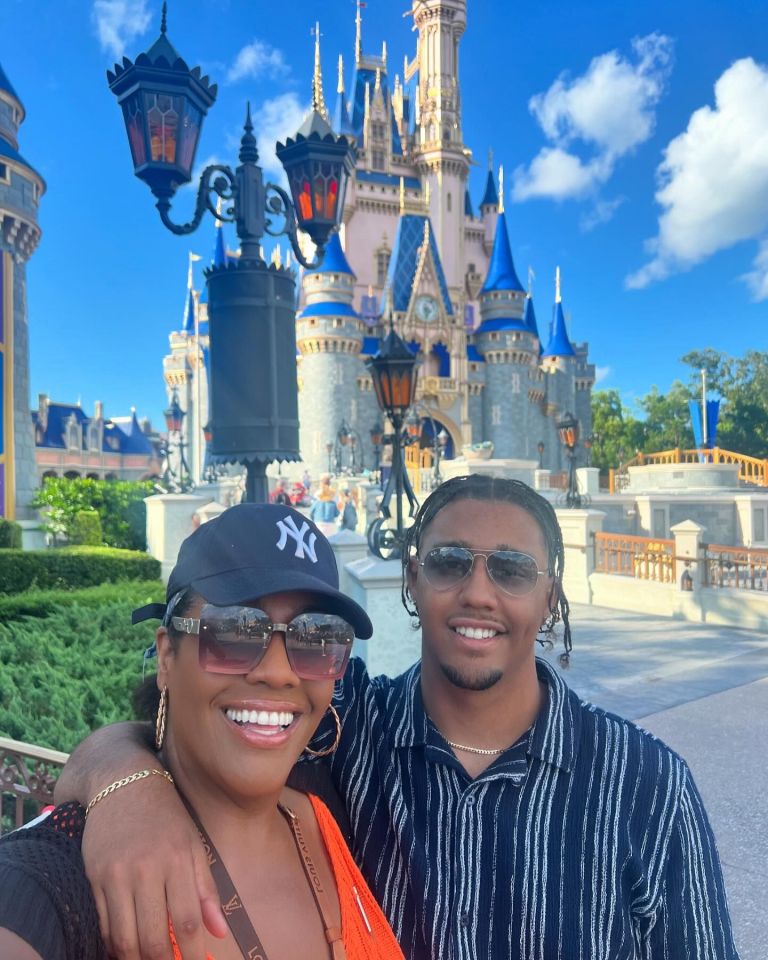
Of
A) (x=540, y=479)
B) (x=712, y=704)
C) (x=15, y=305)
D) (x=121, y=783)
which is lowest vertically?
(x=712, y=704)

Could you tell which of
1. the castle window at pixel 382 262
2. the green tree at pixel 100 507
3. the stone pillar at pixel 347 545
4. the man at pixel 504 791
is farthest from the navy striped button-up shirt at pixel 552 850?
the castle window at pixel 382 262

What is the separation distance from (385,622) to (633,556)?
29.5 feet

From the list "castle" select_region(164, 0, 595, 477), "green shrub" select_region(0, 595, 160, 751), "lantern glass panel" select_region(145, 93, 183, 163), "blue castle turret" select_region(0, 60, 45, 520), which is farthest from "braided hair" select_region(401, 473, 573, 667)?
"castle" select_region(164, 0, 595, 477)

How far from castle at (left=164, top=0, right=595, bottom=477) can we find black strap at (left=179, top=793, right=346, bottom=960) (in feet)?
119

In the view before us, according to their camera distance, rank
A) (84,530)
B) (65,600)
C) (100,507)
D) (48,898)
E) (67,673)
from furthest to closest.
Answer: (100,507) < (84,530) < (65,600) < (67,673) < (48,898)

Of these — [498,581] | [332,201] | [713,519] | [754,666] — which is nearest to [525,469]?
[713,519]

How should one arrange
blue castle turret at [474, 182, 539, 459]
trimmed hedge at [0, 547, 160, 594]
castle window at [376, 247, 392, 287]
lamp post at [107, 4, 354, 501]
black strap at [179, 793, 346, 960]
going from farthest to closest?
castle window at [376, 247, 392, 287], blue castle turret at [474, 182, 539, 459], trimmed hedge at [0, 547, 160, 594], lamp post at [107, 4, 354, 501], black strap at [179, 793, 346, 960]

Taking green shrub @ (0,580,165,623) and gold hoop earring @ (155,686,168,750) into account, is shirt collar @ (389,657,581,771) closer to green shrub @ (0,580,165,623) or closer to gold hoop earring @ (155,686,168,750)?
gold hoop earring @ (155,686,168,750)

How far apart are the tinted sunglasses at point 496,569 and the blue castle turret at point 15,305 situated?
1447 cm

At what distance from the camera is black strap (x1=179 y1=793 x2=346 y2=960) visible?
3.51 ft

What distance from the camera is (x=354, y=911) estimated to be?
4.11 ft

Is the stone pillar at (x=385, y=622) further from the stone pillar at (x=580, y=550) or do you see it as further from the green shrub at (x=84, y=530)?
the green shrub at (x=84, y=530)

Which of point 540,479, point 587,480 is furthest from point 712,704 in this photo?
point 540,479

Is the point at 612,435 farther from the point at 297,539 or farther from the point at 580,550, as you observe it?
the point at 297,539
